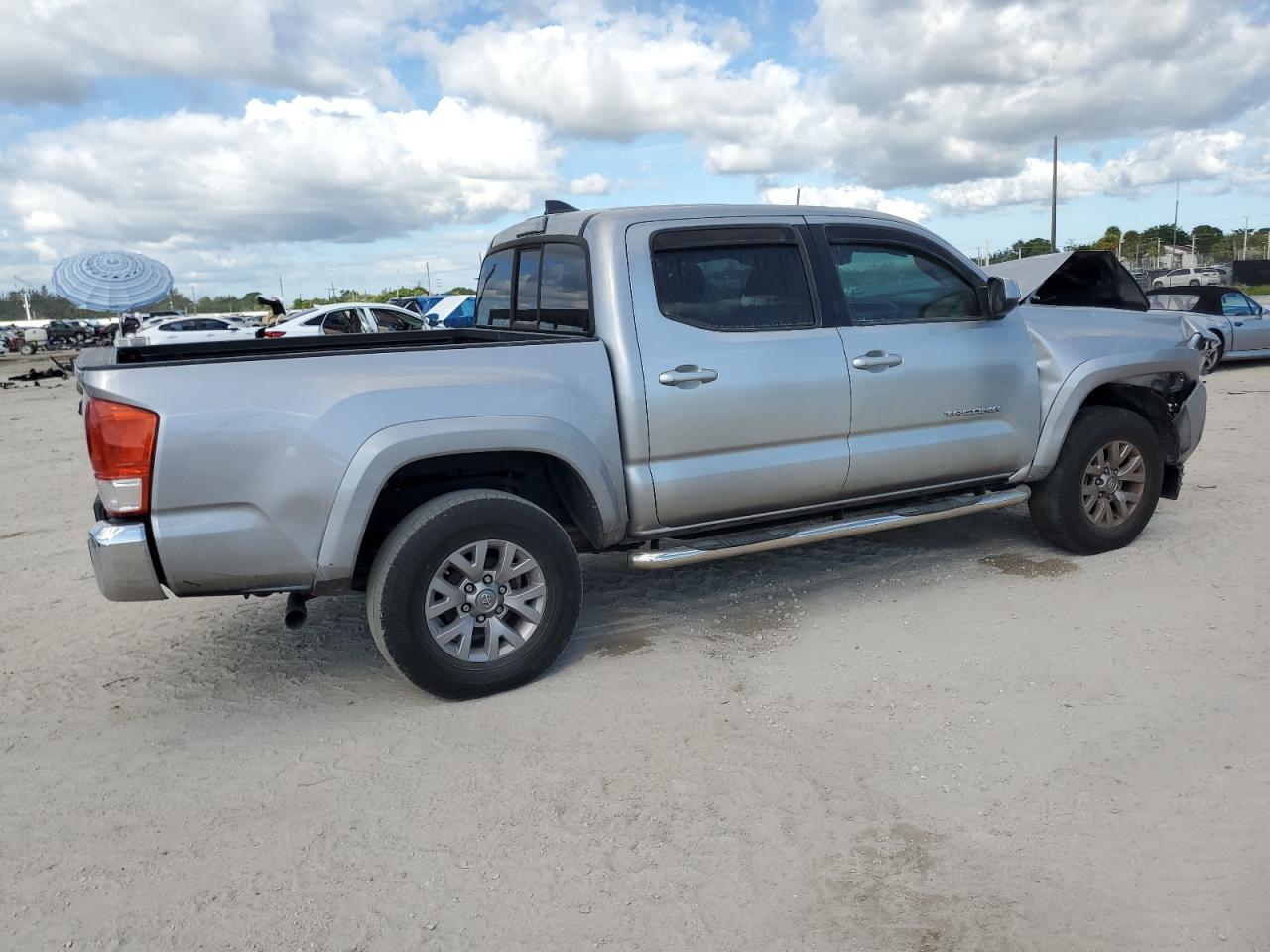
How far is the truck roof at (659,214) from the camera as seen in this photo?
446 cm

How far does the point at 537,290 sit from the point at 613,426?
43.7 inches

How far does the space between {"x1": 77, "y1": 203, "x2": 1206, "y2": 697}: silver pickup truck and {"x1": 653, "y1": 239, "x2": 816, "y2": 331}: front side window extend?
0.01 m

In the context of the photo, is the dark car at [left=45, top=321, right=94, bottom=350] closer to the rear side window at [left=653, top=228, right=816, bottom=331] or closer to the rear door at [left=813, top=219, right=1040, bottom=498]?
the rear side window at [left=653, top=228, right=816, bottom=331]

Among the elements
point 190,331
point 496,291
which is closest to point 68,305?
point 190,331

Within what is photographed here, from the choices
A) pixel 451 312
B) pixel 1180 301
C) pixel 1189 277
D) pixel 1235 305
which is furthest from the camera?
pixel 1189 277

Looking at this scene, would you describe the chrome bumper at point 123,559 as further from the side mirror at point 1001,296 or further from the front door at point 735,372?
the side mirror at point 1001,296

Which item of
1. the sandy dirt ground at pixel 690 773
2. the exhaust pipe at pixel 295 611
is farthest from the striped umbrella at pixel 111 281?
the exhaust pipe at pixel 295 611

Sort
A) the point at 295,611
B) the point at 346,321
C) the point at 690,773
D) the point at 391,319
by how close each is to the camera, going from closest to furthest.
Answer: the point at 690,773 < the point at 295,611 < the point at 346,321 < the point at 391,319

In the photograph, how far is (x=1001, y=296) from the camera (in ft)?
16.5

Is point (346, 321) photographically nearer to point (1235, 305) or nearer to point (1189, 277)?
point (1235, 305)

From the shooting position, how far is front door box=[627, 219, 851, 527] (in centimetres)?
430

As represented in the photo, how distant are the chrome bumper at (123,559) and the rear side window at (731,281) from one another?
229cm

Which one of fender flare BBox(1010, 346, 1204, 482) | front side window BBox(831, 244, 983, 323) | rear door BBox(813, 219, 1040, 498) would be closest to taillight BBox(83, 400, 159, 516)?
rear door BBox(813, 219, 1040, 498)

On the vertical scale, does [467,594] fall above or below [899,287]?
below
